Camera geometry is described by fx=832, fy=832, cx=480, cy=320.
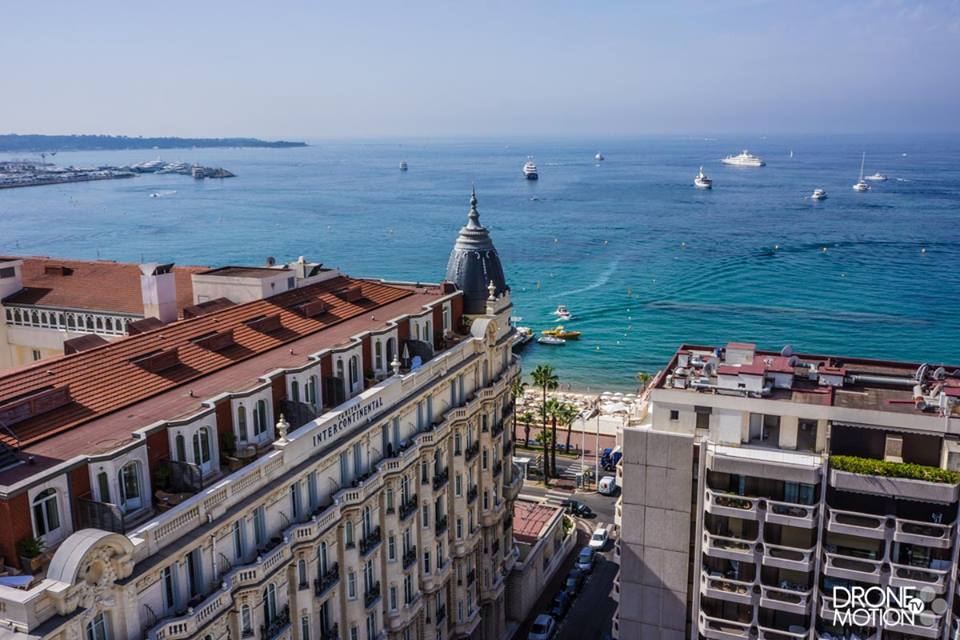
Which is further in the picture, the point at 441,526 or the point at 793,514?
the point at 441,526

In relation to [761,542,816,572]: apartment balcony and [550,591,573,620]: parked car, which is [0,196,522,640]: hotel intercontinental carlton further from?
[761,542,816,572]: apartment balcony

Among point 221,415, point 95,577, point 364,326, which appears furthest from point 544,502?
point 95,577

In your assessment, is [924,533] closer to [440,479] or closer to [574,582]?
[440,479]

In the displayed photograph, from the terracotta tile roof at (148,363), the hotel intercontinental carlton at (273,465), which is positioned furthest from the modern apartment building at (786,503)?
the terracotta tile roof at (148,363)

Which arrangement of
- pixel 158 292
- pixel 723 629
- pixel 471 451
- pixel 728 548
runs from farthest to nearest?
1. pixel 471 451
2. pixel 158 292
3. pixel 723 629
4. pixel 728 548

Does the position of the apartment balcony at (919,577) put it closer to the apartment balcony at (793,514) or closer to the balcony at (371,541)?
the apartment balcony at (793,514)

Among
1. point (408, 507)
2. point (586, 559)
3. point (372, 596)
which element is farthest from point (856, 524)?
point (586, 559)

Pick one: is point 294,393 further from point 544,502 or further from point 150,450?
point 544,502
